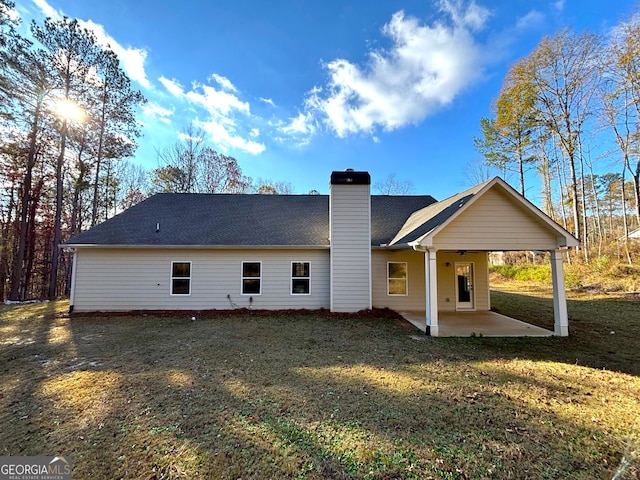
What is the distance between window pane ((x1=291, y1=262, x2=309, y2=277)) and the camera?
35.3 feet

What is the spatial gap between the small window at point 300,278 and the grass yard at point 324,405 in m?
3.52

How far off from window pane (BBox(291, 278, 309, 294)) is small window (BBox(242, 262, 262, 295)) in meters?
1.30

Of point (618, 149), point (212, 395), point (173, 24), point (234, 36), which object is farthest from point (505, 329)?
point (618, 149)

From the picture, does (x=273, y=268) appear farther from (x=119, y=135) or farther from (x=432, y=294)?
(x=119, y=135)

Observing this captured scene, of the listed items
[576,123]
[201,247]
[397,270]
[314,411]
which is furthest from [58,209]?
[576,123]

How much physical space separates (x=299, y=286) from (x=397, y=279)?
3.83m

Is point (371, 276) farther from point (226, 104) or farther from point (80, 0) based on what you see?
point (80, 0)

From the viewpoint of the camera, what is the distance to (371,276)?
34.8ft

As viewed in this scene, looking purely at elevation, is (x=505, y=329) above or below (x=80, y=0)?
below

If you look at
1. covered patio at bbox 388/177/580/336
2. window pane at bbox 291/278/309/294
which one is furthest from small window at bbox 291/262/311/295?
covered patio at bbox 388/177/580/336

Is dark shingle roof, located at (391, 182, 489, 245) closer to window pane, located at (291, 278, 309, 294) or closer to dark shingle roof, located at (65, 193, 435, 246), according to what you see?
dark shingle roof, located at (65, 193, 435, 246)

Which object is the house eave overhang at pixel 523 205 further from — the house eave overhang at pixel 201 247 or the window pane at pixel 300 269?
the window pane at pixel 300 269

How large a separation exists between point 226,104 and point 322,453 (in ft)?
51.5

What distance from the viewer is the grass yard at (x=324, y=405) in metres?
2.72
